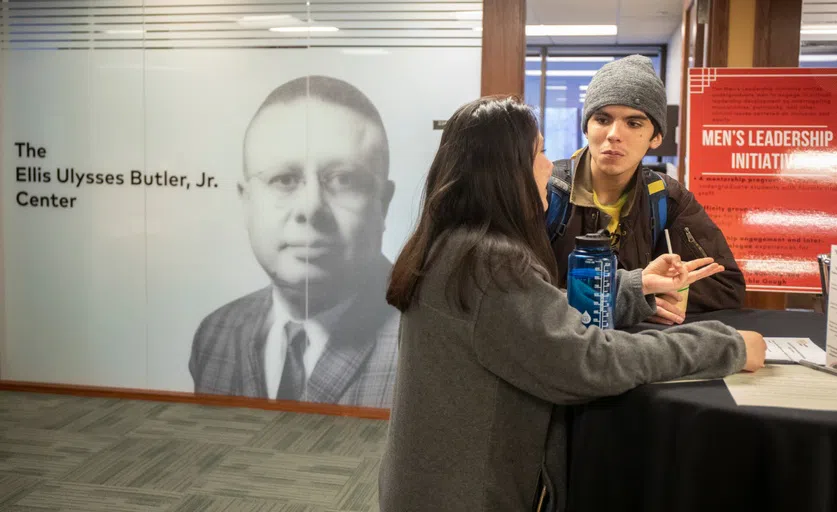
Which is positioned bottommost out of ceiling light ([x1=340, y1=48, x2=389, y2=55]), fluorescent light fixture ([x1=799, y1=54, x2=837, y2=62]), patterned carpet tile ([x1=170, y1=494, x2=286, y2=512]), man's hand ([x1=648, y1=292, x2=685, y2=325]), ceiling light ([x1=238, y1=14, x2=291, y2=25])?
patterned carpet tile ([x1=170, y1=494, x2=286, y2=512])

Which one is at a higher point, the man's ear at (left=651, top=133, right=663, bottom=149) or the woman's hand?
the man's ear at (left=651, top=133, right=663, bottom=149)

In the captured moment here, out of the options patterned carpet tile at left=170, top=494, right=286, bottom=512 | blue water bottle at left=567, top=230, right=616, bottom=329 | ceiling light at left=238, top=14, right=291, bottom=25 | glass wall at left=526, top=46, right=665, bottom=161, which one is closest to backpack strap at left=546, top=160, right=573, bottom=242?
blue water bottle at left=567, top=230, right=616, bottom=329

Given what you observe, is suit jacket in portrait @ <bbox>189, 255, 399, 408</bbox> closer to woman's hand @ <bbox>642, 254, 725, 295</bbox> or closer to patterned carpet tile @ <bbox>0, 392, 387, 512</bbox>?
A: patterned carpet tile @ <bbox>0, 392, 387, 512</bbox>

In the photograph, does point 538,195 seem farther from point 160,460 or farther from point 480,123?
point 160,460

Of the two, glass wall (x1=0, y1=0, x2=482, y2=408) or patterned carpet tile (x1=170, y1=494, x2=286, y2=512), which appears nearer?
patterned carpet tile (x1=170, y1=494, x2=286, y2=512)

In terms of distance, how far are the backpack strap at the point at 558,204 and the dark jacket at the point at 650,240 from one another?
0.05ft

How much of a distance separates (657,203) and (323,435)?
7.69 ft

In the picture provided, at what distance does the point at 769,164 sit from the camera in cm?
403

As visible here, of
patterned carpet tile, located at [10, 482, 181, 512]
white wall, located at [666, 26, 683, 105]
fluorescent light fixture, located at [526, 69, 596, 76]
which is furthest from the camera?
fluorescent light fixture, located at [526, 69, 596, 76]

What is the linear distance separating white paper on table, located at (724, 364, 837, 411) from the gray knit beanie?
3.32 feet

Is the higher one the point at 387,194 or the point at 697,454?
the point at 387,194

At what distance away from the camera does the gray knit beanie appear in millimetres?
2486

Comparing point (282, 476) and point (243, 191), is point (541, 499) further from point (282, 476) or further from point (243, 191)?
point (243, 191)

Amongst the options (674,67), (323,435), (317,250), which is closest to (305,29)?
(317,250)
